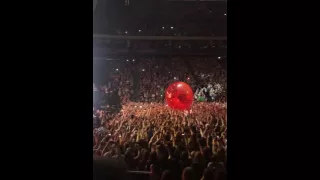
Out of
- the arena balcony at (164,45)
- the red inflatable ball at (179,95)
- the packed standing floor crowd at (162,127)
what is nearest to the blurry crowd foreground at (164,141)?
the packed standing floor crowd at (162,127)

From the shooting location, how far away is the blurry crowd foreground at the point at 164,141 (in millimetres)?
1746

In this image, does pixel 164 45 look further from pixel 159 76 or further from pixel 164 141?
pixel 164 141

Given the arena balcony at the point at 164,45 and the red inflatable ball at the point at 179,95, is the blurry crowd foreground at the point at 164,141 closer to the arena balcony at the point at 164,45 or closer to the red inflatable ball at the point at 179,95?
the red inflatable ball at the point at 179,95

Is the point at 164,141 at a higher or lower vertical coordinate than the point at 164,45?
lower

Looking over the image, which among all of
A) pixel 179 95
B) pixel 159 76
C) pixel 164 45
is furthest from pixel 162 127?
pixel 164 45

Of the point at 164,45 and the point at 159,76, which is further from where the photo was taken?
the point at 159,76

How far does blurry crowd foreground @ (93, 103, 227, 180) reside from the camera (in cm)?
175

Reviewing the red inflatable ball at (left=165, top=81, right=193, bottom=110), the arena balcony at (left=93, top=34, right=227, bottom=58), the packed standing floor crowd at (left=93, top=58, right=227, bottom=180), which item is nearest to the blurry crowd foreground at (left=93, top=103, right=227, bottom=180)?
the packed standing floor crowd at (left=93, top=58, right=227, bottom=180)

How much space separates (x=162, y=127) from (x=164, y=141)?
0.12 meters

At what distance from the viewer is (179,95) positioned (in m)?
2.14

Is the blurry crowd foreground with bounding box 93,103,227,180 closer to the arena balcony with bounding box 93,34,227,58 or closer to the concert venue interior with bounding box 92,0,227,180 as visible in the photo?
the concert venue interior with bounding box 92,0,227,180
